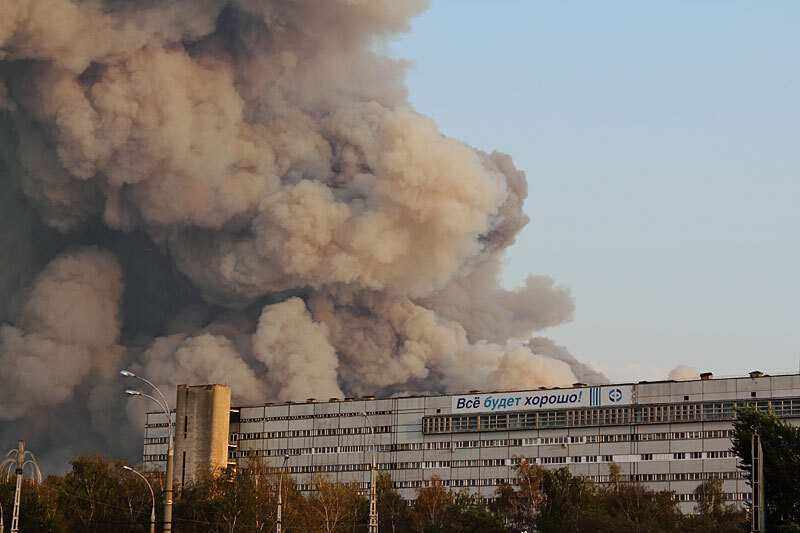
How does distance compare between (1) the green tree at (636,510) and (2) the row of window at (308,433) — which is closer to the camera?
(1) the green tree at (636,510)

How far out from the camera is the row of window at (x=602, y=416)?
9994cm

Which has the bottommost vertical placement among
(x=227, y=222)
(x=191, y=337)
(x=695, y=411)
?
(x=695, y=411)

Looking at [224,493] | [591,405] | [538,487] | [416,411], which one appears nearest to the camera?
[224,493]

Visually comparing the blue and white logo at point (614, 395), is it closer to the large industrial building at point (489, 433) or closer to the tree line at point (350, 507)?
the large industrial building at point (489, 433)

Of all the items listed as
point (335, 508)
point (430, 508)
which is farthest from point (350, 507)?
point (430, 508)

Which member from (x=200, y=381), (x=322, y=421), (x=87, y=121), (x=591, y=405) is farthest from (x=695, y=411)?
(x=87, y=121)

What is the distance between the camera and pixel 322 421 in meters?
120

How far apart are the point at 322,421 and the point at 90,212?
3254cm

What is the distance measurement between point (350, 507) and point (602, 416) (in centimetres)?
2279

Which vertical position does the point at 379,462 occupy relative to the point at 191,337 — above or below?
below

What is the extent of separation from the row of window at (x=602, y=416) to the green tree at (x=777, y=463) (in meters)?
36.8

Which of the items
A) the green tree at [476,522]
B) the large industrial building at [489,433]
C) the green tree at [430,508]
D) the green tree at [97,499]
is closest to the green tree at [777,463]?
the green tree at [476,522]

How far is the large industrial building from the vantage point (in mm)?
101250

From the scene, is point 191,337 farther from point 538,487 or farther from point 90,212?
point 538,487
